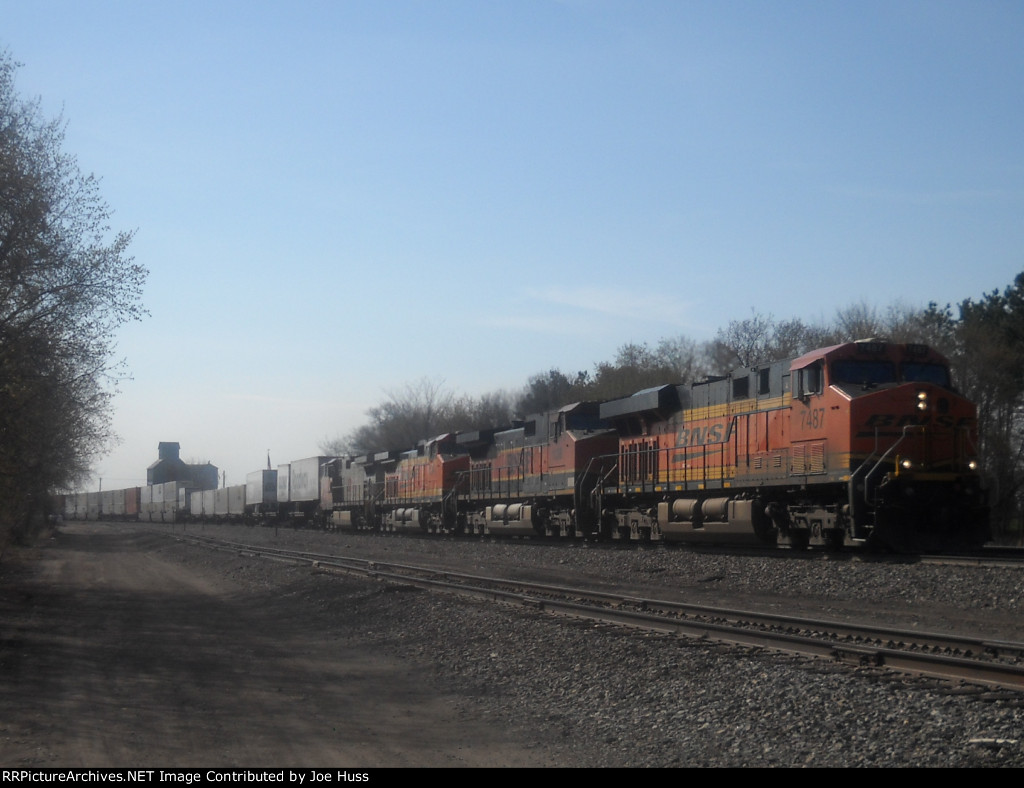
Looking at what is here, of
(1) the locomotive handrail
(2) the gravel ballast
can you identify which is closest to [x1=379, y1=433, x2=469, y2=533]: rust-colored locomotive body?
(2) the gravel ballast

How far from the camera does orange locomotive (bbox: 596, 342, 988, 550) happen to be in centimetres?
1688

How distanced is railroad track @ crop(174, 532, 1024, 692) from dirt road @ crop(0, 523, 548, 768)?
2.73 meters

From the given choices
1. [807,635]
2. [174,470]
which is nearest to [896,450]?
[807,635]

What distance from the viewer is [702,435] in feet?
73.1

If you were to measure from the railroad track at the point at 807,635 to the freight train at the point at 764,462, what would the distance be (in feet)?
18.0

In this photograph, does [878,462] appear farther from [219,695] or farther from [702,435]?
[219,695]

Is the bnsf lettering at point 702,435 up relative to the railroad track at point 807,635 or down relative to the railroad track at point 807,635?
up

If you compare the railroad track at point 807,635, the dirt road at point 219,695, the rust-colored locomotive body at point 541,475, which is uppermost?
the rust-colored locomotive body at point 541,475

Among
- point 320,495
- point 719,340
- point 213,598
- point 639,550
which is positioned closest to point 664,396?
point 639,550

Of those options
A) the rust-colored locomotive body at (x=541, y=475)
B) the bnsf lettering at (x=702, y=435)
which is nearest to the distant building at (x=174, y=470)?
the rust-colored locomotive body at (x=541, y=475)

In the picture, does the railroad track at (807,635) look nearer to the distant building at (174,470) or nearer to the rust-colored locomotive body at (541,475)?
the rust-colored locomotive body at (541,475)

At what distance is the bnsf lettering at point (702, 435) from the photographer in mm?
21456

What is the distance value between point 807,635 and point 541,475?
19477 millimetres

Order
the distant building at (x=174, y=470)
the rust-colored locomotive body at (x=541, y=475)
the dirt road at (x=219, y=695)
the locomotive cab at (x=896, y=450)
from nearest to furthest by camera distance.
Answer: the dirt road at (x=219, y=695) < the locomotive cab at (x=896, y=450) < the rust-colored locomotive body at (x=541, y=475) < the distant building at (x=174, y=470)
